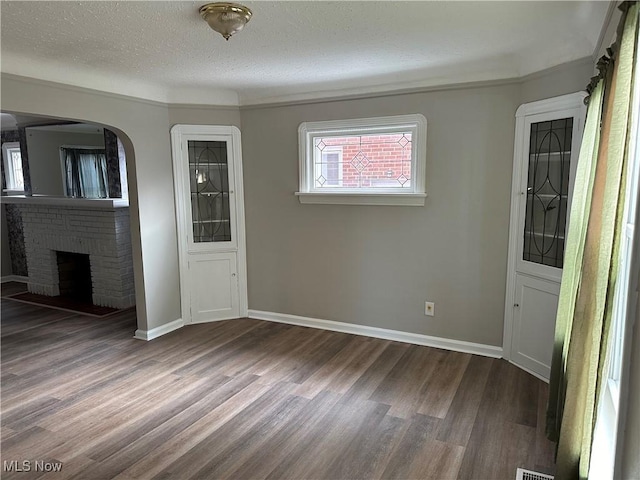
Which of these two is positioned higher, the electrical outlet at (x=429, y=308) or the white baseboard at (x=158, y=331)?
the electrical outlet at (x=429, y=308)

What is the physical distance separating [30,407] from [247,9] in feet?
9.45

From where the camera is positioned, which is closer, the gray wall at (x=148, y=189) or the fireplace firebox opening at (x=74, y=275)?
the gray wall at (x=148, y=189)

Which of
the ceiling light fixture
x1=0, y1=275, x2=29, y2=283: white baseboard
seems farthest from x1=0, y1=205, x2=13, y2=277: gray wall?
the ceiling light fixture

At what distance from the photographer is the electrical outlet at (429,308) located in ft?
12.3

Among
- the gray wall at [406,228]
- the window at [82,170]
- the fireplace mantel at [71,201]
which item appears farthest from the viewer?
the window at [82,170]

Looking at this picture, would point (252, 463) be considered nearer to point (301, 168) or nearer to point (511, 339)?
point (511, 339)

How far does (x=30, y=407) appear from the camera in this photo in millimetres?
2842

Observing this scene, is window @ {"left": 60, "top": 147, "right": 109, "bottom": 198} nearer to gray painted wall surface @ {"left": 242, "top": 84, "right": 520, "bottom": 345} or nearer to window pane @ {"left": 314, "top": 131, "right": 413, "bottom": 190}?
gray painted wall surface @ {"left": 242, "top": 84, "right": 520, "bottom": 345}

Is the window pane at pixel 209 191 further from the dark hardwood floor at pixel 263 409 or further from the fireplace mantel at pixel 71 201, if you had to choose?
the fireplace mantel at pixel 71 201

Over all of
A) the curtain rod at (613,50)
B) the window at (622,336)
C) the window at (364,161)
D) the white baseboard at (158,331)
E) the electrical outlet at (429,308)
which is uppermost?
the curtain rod at (613,50)

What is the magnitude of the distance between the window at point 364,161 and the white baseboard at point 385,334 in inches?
47.9

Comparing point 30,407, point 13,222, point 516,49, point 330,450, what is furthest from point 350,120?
point 13,222

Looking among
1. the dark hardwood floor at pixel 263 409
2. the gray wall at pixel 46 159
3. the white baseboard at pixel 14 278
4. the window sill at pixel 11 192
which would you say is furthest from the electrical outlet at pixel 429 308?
the window sill at pixel 11 192

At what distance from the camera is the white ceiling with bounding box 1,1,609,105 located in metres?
2.17
